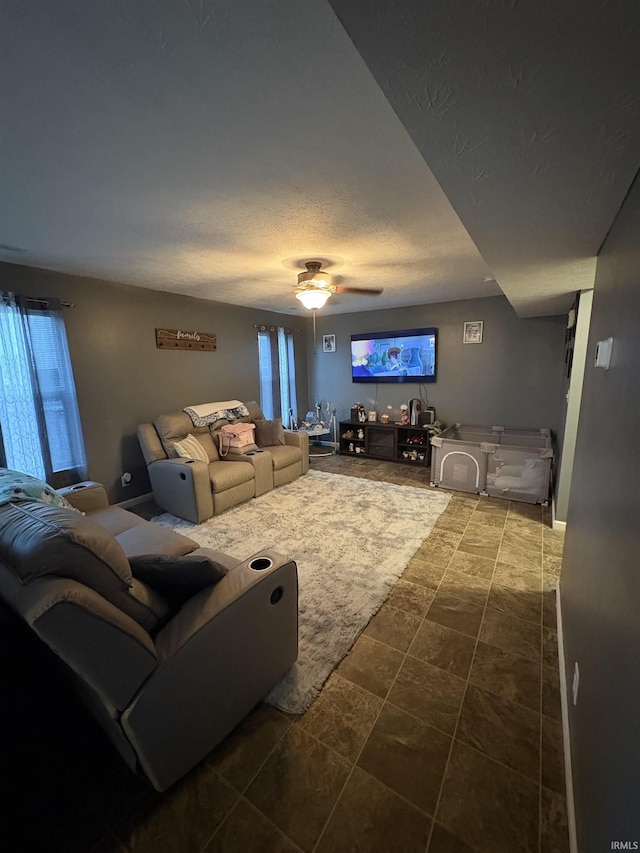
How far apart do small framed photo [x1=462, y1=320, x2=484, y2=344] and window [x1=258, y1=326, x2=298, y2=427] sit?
271cm

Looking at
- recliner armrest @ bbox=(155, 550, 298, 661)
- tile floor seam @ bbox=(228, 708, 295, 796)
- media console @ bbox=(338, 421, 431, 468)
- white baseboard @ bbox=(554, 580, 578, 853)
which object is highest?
recliner armrest @ bbox=(155, 550, 298, 661)

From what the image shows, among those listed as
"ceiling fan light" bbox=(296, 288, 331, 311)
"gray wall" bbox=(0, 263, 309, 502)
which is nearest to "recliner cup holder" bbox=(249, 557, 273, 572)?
"ceiling fan light" bbox=(296, 288, 331, 311)

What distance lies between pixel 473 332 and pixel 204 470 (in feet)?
12.7

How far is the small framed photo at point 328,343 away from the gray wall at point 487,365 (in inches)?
13.0

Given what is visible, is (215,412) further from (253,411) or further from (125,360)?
(125,360)

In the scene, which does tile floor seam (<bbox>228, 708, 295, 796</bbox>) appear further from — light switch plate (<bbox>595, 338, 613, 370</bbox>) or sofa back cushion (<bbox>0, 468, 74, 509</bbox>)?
light switch plate (<bbox>595, 338, 613, 370</bbox>)

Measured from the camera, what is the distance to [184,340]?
4.07 m

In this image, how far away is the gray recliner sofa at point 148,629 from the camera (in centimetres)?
93

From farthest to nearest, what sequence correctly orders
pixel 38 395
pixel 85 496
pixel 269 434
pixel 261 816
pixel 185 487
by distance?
pixel 269 434, pixel 185 487, pixel 38 395, pixel 85 496, pixel 261 816

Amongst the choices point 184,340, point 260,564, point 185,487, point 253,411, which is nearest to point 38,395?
point 185,487

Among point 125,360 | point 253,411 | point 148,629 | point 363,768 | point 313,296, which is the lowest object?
point 363,768

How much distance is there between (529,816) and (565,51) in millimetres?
2053

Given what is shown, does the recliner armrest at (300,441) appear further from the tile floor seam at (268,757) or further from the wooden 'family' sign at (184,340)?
the tile floor seam at (268,757)

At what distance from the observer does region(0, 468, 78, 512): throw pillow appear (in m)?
1.27
